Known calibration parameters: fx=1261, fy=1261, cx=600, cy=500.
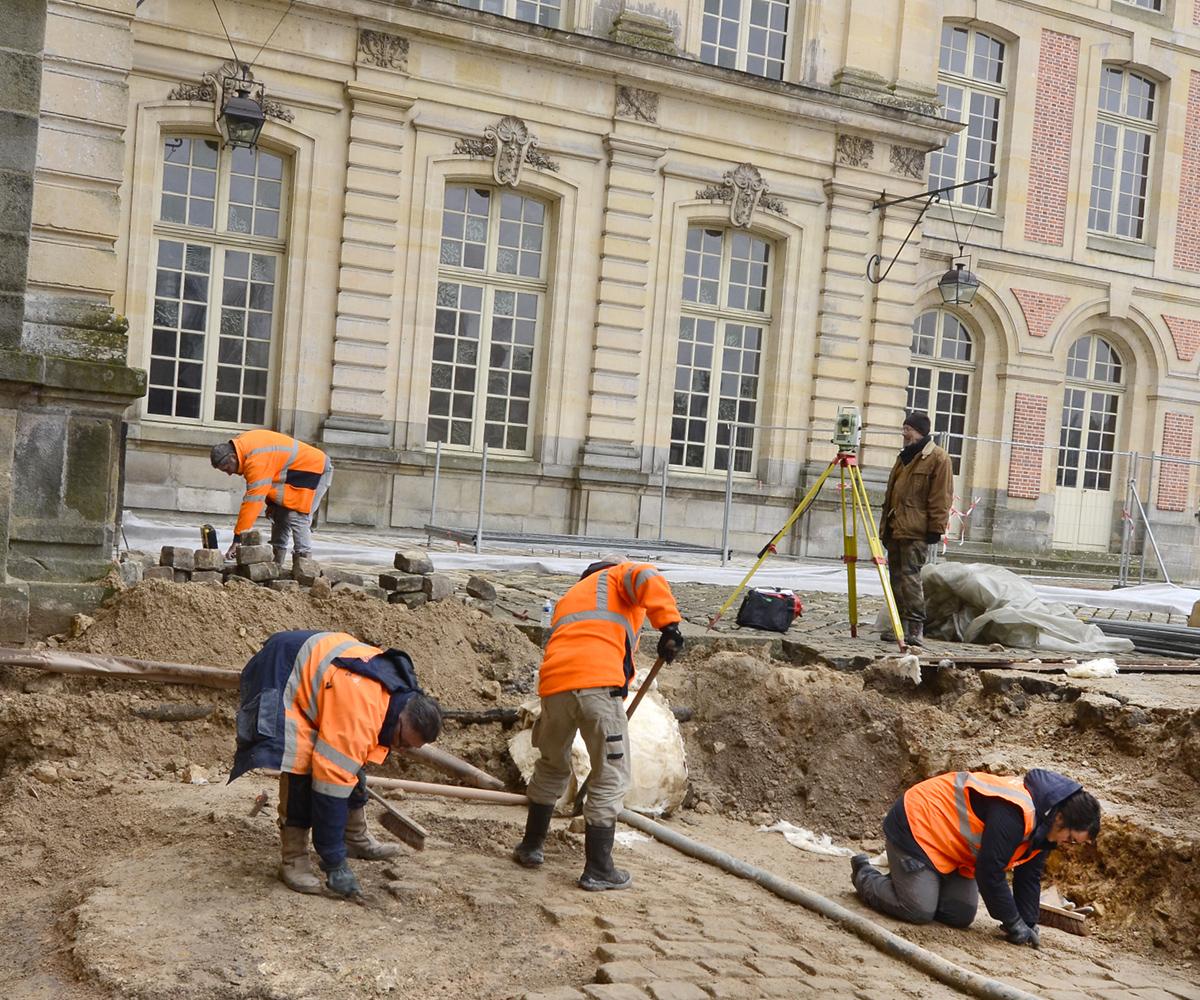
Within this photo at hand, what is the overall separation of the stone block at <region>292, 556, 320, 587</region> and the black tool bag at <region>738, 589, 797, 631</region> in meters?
3.34

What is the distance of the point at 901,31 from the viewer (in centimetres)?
1864

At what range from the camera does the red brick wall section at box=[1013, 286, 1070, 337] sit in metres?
21.1

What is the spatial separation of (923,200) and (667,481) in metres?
5.97

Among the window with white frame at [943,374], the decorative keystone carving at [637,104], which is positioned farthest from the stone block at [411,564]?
the window with white frame at [943,374]

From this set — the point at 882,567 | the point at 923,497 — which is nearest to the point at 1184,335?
the point at 923,497

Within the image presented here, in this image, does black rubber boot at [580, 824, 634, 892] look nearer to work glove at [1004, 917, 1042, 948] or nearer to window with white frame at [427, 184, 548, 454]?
work glove at [1004, 917, 1042, 948]

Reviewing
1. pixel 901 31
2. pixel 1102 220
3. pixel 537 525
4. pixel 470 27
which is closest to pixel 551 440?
pixel 537 525

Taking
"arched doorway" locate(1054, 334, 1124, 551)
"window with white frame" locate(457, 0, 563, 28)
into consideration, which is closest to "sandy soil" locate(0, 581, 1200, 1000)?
"window with white frame" locate(457, 0, 563, 28)

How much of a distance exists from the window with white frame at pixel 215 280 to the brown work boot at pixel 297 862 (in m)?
11.1

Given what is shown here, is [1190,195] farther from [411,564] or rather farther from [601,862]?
[601,862]

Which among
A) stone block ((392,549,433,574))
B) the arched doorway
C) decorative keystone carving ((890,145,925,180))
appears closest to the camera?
stone block ((392,549,433,574))

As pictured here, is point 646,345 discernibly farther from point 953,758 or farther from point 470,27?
point 953,758

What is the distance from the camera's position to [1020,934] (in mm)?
5648

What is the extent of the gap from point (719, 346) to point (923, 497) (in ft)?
28.0
